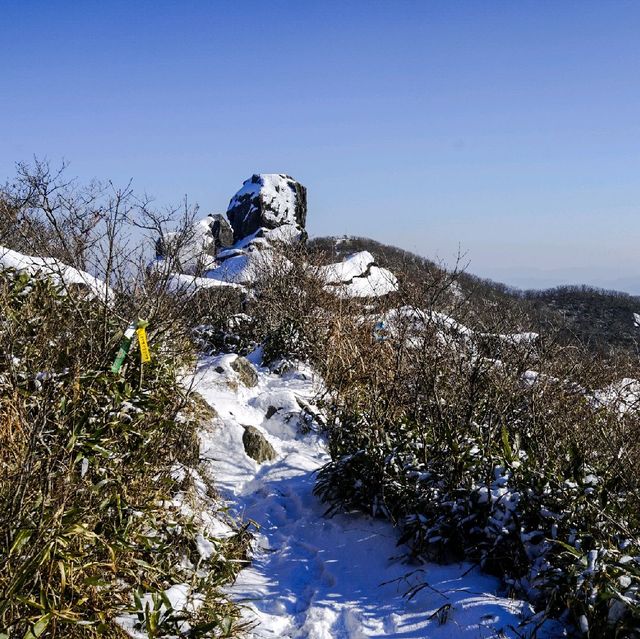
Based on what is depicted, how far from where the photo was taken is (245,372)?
810cm

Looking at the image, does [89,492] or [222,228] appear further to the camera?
[222,228]

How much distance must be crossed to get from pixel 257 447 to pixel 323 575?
2250 millimetres

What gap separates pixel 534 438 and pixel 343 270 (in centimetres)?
920

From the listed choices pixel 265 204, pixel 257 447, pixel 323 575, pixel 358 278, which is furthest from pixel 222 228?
pixel 323 575

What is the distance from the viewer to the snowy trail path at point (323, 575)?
3.19 m

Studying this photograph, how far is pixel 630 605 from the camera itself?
2.58 metres

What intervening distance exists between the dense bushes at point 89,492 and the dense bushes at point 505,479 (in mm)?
1325

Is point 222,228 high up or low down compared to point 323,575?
up

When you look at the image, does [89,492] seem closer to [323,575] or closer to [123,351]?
[123,351]

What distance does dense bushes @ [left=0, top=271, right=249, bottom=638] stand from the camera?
8.01 ft

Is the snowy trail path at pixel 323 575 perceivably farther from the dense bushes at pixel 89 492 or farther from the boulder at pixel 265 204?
the boulder at pixel 265 204

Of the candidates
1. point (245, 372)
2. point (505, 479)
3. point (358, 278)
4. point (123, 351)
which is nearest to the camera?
point (505, 479)

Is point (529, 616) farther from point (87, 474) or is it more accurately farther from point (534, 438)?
point (87, 474)

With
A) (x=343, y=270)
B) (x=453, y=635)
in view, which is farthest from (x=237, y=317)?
(x=453, y=635)
